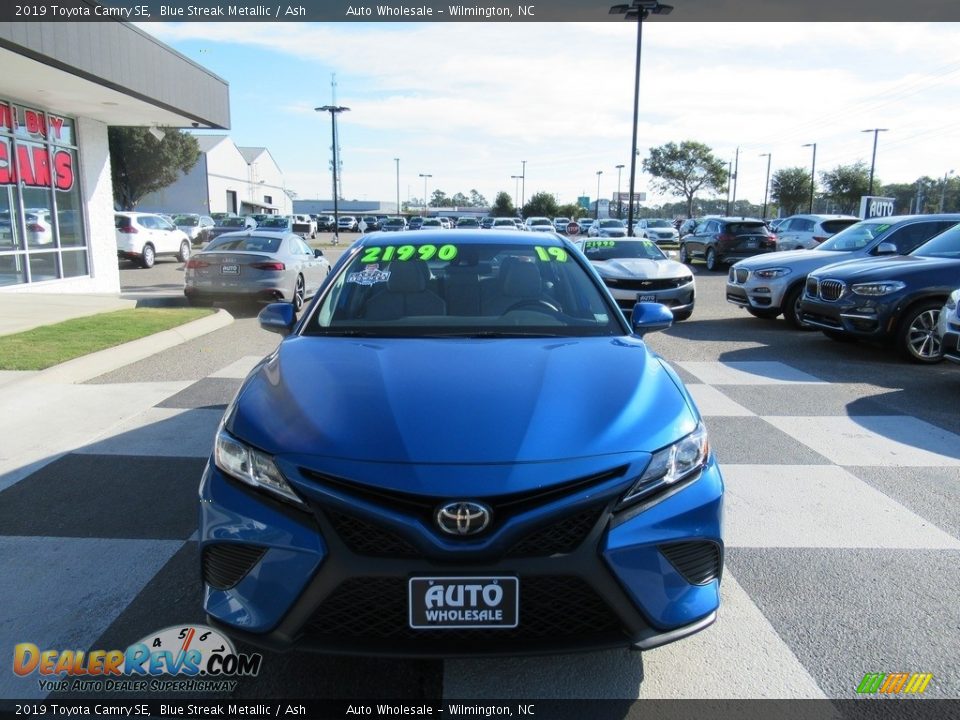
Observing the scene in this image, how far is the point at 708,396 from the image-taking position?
714cm

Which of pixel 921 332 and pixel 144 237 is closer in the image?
pixel 921 332

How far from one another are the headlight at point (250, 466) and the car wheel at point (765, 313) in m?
10.9

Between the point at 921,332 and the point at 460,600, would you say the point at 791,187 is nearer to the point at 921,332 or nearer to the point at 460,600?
the point at 921,332

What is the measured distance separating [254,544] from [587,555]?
1.04 meters

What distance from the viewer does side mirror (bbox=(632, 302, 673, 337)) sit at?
4000 mm

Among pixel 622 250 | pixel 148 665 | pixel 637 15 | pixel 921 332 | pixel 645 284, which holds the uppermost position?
pixel 637 15

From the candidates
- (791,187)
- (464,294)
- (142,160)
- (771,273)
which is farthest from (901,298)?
(791,187)

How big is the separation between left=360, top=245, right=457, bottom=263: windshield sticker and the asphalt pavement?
5.89 feet

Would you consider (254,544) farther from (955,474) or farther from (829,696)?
(955,474)

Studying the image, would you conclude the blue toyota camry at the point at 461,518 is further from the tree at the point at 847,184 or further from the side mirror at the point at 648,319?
the tree at the point at 847,184

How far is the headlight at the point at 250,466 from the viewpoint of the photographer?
236 cm

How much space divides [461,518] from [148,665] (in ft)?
4.76

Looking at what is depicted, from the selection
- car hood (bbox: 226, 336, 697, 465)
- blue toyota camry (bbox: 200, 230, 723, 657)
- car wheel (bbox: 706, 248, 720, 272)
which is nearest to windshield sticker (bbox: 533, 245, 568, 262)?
car hood (bbox: 226, 336, 697, 465)

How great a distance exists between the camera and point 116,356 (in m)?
8.09
